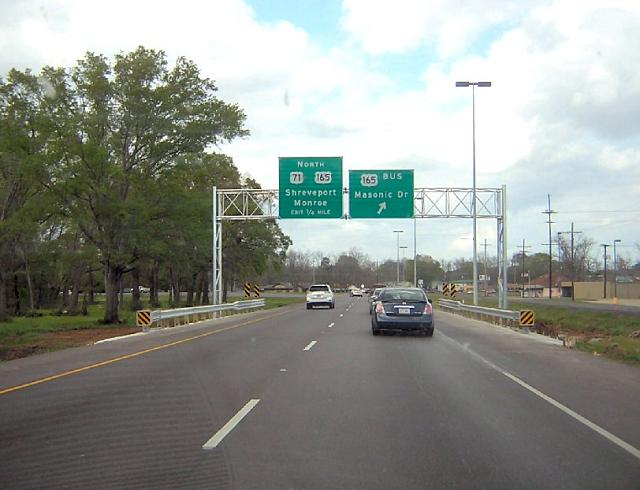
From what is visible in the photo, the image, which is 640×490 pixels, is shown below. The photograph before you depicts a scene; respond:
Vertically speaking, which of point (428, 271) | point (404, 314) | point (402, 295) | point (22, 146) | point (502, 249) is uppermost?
point (22, 146)

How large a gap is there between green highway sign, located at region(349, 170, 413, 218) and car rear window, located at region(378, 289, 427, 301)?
1169 cm

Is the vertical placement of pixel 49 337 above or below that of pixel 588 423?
below

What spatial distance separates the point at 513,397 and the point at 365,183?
23.6 metres

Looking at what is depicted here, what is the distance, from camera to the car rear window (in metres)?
20.7

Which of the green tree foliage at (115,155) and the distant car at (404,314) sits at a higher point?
the green tree foliage at (115,155)

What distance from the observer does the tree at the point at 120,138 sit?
105 feet

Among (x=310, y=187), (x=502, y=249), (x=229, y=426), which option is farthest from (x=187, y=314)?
(x=229, y=426)

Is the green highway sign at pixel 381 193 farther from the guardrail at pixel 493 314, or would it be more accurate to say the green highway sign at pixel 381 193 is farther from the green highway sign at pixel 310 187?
the guardrail at pixel 493 314

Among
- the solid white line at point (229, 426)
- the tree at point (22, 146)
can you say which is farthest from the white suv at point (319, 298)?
the solid white line at point (229, 426)

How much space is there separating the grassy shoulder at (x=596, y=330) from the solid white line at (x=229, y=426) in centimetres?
1071

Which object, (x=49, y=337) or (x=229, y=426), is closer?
(x=229, y=426)

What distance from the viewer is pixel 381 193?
32.6 metres

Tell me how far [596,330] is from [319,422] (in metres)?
26.7

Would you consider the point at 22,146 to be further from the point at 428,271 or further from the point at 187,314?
the point at 428,271
